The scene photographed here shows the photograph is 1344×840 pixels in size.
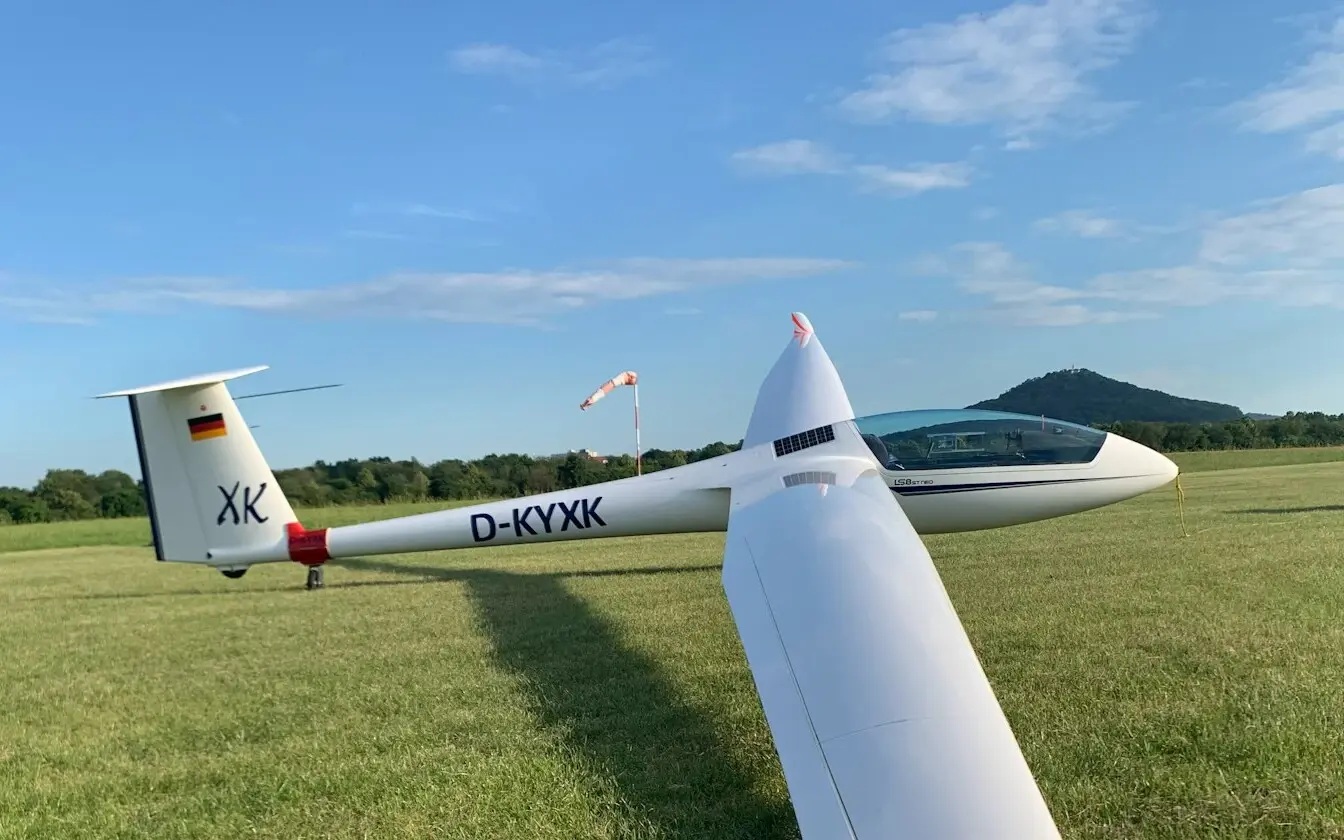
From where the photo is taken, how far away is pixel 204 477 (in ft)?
30.9

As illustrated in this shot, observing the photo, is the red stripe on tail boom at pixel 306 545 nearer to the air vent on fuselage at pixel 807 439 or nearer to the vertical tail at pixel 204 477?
the vertical tail at pixel 204 477

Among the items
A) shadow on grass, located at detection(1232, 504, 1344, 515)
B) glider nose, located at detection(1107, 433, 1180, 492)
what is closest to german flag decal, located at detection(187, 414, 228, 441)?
glider nose, located at detection(1107, 433, 1180, 492)

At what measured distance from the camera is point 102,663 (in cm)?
768

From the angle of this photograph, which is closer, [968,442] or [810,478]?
[810,478]

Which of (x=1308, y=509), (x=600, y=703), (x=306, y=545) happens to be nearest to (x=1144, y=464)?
(x=600, y=703)

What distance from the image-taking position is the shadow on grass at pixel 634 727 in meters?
3.56

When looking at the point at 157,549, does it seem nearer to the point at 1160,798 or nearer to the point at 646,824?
the point at 646,824

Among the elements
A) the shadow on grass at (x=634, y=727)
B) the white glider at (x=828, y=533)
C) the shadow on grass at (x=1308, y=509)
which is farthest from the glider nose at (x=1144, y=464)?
the shadow on grass at (x=1308, y=509)

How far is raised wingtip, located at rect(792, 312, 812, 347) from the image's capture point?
456 inches

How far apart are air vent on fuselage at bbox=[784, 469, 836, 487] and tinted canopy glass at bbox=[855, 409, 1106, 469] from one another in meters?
1.18

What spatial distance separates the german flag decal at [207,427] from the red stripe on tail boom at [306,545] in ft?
4.75

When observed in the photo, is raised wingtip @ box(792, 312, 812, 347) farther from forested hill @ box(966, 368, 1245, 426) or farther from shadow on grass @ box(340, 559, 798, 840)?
shadow on grass @ box(340, 559, 798, 840)

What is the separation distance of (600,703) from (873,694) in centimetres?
258

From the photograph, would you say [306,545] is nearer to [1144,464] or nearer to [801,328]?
[801,328]
